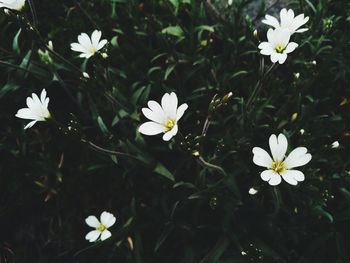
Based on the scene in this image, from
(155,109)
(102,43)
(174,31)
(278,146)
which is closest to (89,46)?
(102,43)

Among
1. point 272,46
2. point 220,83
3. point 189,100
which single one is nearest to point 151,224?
point 189,100

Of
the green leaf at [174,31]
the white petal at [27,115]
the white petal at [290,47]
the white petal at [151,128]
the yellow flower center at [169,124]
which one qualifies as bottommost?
the white petal at [151,128]

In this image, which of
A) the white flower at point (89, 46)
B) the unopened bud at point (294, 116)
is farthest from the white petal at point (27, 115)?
the unopened bud at point (294, 116)

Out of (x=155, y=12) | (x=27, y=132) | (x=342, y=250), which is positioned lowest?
(x=342, y=250)

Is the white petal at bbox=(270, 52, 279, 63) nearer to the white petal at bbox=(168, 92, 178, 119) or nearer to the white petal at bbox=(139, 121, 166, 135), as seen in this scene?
the white petal at bbox=(168, 92, 178, 119)

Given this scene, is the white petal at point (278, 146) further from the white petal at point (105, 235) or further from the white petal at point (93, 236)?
the white petal at point (93, 236)

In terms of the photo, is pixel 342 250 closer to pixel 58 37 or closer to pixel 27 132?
pixel 27 132
